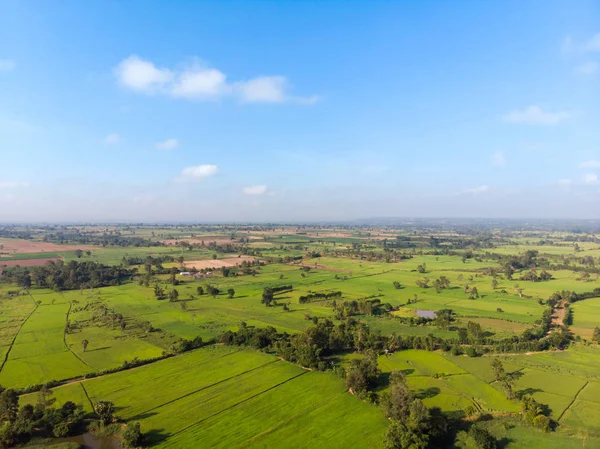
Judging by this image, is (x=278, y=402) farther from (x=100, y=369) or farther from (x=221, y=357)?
(x=100, y=369)

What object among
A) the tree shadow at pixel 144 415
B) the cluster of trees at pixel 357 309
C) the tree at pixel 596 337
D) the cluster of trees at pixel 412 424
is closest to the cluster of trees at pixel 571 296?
the tree at pixel 596 337

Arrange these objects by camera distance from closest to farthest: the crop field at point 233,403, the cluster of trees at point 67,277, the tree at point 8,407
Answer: the crop field at point 233,403 → the tree at point 8,407 → the cluster of trees at point 67,277

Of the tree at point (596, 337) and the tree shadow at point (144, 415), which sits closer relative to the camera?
the tree shadow at point (144, 415)

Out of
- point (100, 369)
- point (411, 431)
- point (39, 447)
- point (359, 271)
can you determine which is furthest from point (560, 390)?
point (359, 271)

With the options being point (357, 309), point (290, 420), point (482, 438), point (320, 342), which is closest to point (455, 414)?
point (482, 438)

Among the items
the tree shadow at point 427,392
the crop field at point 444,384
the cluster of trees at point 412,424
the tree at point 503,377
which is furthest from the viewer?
the tree at point 503,377

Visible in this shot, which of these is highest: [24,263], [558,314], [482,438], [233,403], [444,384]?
[24,263]

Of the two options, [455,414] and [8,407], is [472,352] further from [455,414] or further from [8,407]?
[8,407]

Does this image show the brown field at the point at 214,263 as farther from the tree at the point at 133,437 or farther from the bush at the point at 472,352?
the tree at the point at 133,437
